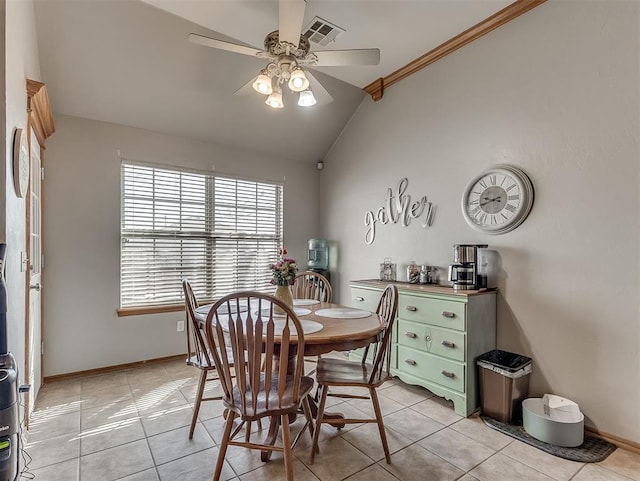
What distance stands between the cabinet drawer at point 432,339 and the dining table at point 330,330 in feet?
2.26

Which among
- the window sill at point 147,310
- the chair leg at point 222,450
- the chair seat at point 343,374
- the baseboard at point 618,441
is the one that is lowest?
the baseboard at point 618,441

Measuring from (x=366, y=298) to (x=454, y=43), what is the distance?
8.24 feet

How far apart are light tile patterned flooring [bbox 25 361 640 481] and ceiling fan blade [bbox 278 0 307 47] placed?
8.28ft

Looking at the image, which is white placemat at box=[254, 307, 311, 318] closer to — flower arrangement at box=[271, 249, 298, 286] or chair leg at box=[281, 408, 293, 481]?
flower arrangement at box=[271, 249, 298, 286]

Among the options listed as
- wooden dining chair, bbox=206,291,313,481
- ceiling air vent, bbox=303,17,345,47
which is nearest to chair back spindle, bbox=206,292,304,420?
wooden dining chair, bbox=206,291,313,481

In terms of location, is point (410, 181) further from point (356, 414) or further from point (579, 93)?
point (356, 414)

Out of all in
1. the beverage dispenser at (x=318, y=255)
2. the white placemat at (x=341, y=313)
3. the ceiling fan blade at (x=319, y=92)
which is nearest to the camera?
the white placemat at (x=341, y=313)

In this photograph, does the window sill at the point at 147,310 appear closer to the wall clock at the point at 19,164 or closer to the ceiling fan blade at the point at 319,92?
the wall clock at the point at 19,164

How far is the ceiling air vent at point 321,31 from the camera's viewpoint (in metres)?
2.68

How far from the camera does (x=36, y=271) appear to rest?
2746mm

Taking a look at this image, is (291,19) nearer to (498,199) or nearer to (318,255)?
(498,199)

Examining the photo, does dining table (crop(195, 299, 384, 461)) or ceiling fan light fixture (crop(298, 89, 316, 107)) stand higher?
ceiling fan light fixture (crop(298, 89, 316, 107))

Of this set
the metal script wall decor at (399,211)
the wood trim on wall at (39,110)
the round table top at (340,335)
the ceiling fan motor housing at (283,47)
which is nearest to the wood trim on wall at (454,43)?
the metal script wall decor at (399,211)

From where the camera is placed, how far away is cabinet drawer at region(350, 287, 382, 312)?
3.36 metres
